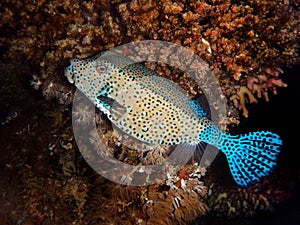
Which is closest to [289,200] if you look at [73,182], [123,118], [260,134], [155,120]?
[260,134]

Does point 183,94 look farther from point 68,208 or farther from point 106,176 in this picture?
point 68,208

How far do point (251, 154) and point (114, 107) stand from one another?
7.33ft

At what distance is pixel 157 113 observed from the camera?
4.06 metres

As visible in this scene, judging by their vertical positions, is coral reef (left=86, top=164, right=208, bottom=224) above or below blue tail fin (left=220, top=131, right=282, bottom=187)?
below

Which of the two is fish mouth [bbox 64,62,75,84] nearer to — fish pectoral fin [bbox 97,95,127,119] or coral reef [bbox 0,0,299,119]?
coral reef [bbox 0,0,299,119]

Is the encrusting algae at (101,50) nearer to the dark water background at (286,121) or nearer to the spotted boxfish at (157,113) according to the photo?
the spotted boxfish at (157,113)

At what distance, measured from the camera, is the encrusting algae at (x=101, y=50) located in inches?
150

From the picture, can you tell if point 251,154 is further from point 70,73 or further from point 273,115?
point 70,73

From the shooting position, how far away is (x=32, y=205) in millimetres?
3754

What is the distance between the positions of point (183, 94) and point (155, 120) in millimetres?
618

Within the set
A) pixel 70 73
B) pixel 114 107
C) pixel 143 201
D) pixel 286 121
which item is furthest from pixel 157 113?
pixel 286 121

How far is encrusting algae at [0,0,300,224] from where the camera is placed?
3.81 metres

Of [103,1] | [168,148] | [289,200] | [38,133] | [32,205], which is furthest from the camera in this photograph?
[289,200]

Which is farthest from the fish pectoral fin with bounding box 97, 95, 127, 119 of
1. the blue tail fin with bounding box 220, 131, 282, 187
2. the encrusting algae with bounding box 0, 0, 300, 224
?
the blue tail fin with bounding box 220, 131, 282, 187
